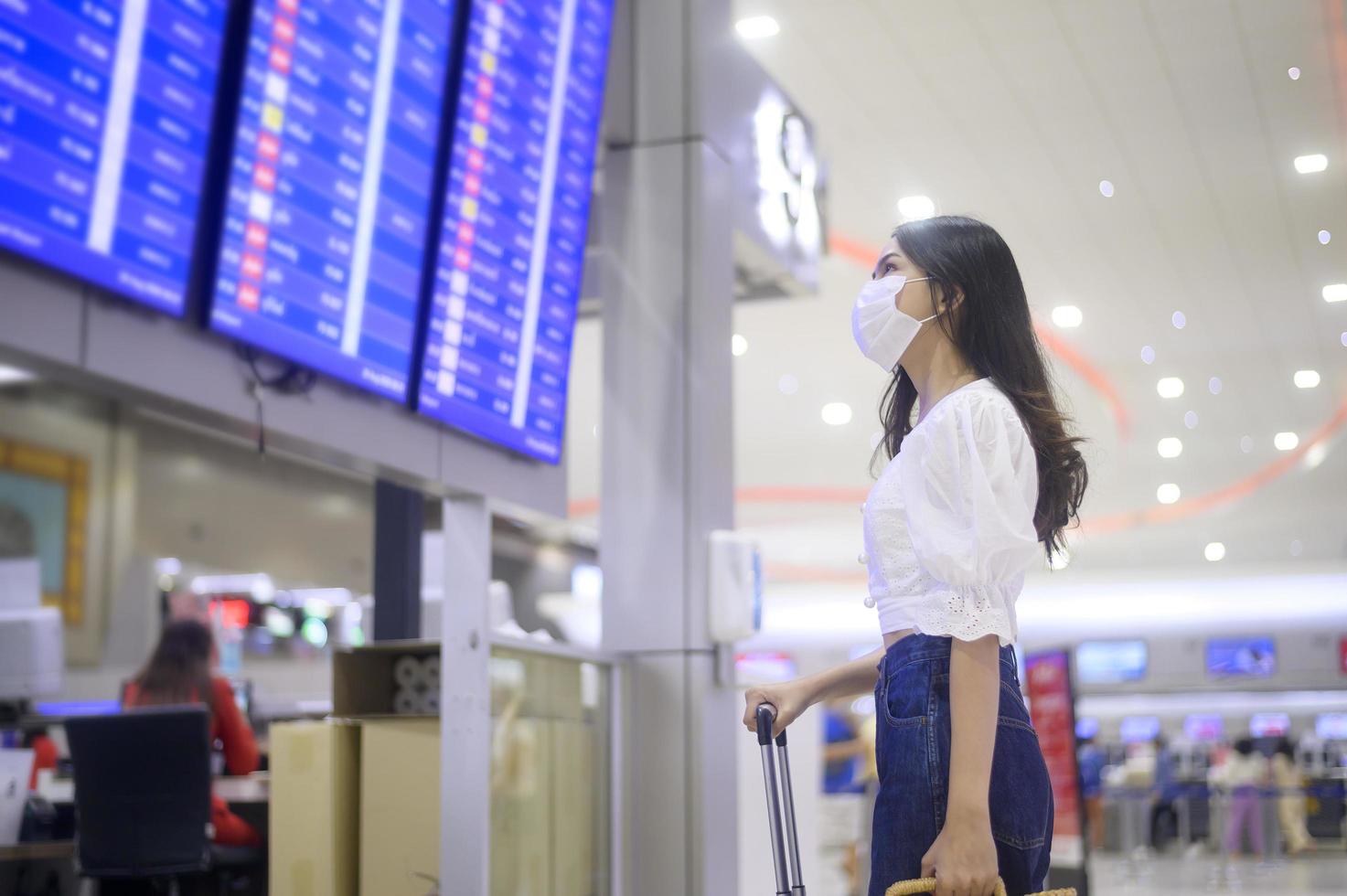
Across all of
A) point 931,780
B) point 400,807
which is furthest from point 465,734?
point 931,780

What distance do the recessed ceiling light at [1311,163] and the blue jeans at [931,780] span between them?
25.4ft

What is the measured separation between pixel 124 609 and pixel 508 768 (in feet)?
34.1

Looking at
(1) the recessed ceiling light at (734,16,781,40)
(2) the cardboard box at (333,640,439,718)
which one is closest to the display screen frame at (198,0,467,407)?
(2) the cardboard box at (333,640,439,718)

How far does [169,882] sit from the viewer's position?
15.4ft

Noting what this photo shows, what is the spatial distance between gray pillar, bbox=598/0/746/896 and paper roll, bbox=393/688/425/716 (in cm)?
72

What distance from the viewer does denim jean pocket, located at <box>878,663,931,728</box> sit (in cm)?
171

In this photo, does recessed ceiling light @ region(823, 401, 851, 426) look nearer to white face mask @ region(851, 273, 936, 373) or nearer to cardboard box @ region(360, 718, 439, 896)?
cardboard box @ region(360, 718, 439, 896)

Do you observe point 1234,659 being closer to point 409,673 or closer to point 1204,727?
point 1204,727

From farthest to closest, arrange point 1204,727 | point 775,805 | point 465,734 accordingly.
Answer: point 1204,727, point 465,734, point 775,805

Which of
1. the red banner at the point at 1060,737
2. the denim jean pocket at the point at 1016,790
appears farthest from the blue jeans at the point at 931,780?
the red banner at the point at 1060,737

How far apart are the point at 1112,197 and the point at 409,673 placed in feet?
21.4

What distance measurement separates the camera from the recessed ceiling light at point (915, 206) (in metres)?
9.30

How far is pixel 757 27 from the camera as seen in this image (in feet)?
23.1

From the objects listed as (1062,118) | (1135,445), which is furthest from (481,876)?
(1135,445)
